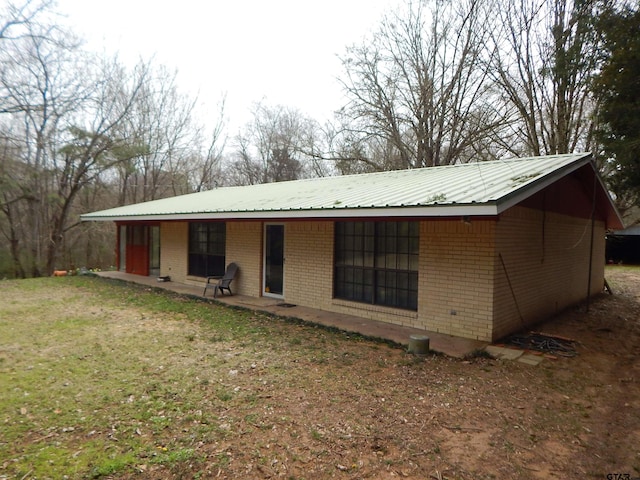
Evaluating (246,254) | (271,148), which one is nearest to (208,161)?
(271,148)

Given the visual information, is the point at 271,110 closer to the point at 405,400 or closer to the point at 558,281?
the point at 558,281

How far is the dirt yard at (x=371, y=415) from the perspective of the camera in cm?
305

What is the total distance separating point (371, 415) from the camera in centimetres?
385

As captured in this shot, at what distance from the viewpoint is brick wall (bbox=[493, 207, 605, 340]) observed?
6465mm

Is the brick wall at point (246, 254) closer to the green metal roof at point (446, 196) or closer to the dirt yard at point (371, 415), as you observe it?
the green metal roof at point (446, 196)

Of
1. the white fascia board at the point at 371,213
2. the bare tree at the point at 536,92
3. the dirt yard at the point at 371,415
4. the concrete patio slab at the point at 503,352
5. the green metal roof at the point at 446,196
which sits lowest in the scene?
the dirt yard at the point at 371,415

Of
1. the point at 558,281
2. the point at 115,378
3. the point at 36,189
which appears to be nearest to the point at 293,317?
the point at 115,378

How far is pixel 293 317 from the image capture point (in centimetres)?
786

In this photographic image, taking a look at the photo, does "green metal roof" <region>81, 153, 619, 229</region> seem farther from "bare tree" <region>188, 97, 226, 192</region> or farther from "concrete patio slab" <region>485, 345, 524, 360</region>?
"bare tree" <region>188, 97, 226, 192</region>

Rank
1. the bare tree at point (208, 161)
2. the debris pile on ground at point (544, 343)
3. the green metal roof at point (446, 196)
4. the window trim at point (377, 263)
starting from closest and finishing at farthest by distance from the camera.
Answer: the green metal roof at point (446, 196), the debris pile on ground at point (544, 343), the window trim at point (377, 263), the bare tree at point (208, 161)

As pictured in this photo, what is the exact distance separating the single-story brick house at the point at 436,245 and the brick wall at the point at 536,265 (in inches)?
1.3

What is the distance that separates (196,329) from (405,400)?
4.21 metres

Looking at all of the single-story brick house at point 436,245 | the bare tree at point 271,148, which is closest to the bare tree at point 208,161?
the bare tree at point 271,148

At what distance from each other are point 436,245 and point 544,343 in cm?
222
